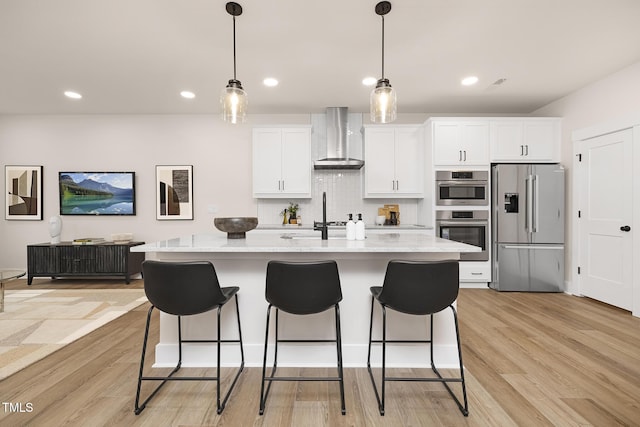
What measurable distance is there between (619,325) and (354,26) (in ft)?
12.6

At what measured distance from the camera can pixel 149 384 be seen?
207 cm

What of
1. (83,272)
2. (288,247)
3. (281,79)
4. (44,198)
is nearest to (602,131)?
(281,79)

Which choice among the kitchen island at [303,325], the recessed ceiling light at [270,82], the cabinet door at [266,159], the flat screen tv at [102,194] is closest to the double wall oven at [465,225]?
the kitchen island at [303,325]

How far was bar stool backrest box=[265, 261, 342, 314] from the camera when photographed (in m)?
1.75

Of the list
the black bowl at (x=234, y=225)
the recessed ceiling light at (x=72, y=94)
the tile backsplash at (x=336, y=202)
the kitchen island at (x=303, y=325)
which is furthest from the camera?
the tile backsplash at (x=336, y=202)

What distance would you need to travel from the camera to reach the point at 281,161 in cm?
476

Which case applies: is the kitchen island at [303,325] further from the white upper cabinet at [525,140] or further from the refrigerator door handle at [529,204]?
the white upper cabinet at [525,140]

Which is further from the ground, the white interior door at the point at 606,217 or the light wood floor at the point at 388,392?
the white interior door at the point at 606,217

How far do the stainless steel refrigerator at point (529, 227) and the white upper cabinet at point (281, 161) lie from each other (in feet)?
9.13

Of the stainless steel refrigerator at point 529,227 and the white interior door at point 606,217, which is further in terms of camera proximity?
the stainless steel refrigerator at point 529,227

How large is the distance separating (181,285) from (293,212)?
3.24m

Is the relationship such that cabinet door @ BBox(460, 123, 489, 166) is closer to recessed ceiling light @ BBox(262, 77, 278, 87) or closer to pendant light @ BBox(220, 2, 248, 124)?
recessed ceiling light @ BBox(262, 77, 278, 87)

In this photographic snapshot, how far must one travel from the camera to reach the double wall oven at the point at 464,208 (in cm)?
441

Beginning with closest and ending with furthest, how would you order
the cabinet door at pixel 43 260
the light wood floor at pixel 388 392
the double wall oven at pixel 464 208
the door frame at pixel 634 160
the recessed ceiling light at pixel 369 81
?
1. the light wood floor at pixel 388 392
2. the door frame at pixel 634 160
3. the recessed ceiling light at pixel 369 81
4. the double wall oven at pixel 464 208
5. the cabinet door at pixel 43 260
